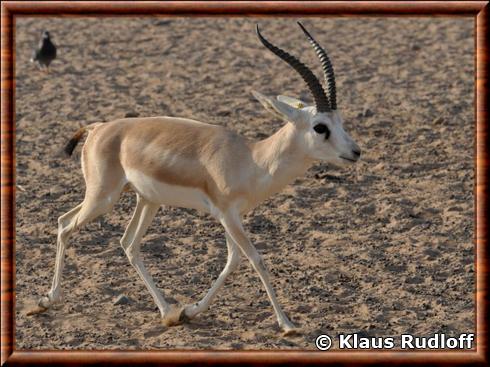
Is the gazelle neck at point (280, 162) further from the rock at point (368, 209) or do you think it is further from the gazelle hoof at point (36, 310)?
the rock at point (368, 209)

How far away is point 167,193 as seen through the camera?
7219 millimetres

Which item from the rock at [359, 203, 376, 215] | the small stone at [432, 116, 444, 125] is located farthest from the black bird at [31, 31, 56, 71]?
the rock at [359, 203, 376, 215]

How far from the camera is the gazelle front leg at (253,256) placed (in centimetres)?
702

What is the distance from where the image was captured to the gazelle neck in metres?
7.17

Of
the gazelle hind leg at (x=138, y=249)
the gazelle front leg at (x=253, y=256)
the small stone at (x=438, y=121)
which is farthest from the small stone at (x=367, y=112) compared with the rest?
the gazelle front leg at (x=253, y=256)

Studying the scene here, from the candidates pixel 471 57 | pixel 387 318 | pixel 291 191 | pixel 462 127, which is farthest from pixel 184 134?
pixel 471 57

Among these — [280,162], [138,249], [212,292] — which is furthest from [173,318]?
[280,162]

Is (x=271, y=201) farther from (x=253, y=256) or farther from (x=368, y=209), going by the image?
(x=253, y=256)

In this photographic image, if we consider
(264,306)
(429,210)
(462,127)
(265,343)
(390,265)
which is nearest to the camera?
(265,343)

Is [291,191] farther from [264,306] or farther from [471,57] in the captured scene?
[471,57]

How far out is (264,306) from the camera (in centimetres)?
751

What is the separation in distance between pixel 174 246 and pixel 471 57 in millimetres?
7172

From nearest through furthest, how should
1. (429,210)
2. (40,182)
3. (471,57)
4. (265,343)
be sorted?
(265,343), (429,210), (40,182), (471,57)

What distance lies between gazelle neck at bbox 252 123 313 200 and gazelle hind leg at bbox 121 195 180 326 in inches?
37.3
